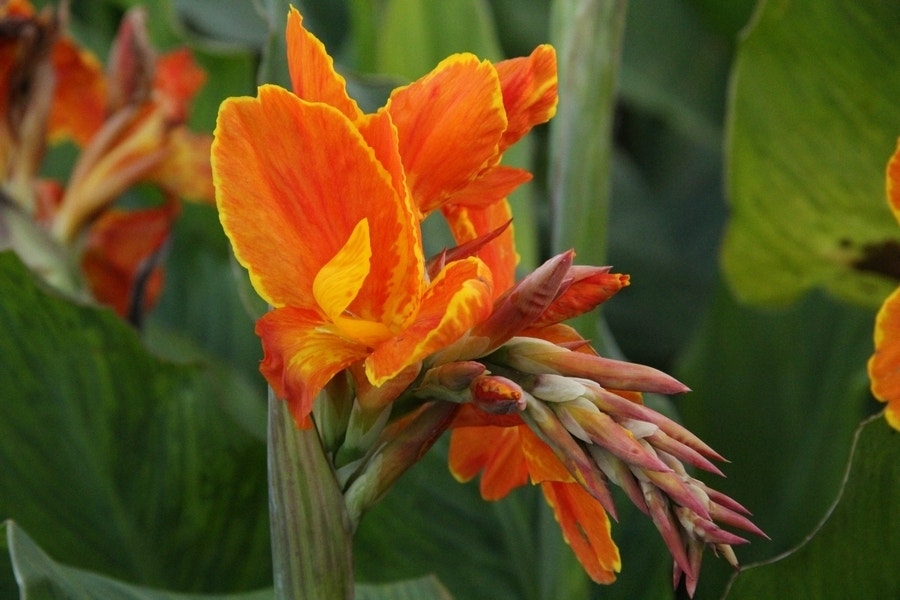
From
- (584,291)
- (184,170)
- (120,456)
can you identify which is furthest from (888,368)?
(184,170)

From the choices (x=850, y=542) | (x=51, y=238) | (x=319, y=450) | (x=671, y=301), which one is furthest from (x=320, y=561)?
(x=671, y=301)

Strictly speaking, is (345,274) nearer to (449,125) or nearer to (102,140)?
(449,125)

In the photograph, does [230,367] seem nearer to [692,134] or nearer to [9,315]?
[9,315]

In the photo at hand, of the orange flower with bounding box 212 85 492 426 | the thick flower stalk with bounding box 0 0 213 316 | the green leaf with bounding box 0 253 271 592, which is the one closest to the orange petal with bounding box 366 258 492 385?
the orange flower with bounding box 212 85 492 426

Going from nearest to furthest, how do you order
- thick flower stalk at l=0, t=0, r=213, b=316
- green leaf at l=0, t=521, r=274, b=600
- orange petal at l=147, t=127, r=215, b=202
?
green leaf at l=0, t=521, r=274, b=600 < thick flower stalk at l=0, t=0, r=213, b=316 < orange petal at l=147, t=127, r=215, b=202

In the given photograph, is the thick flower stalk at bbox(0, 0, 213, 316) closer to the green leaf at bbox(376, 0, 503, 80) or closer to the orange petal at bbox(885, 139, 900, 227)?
the green leaf at bbox(376, 0, 503, 80)

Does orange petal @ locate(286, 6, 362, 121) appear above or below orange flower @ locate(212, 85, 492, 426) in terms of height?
above
